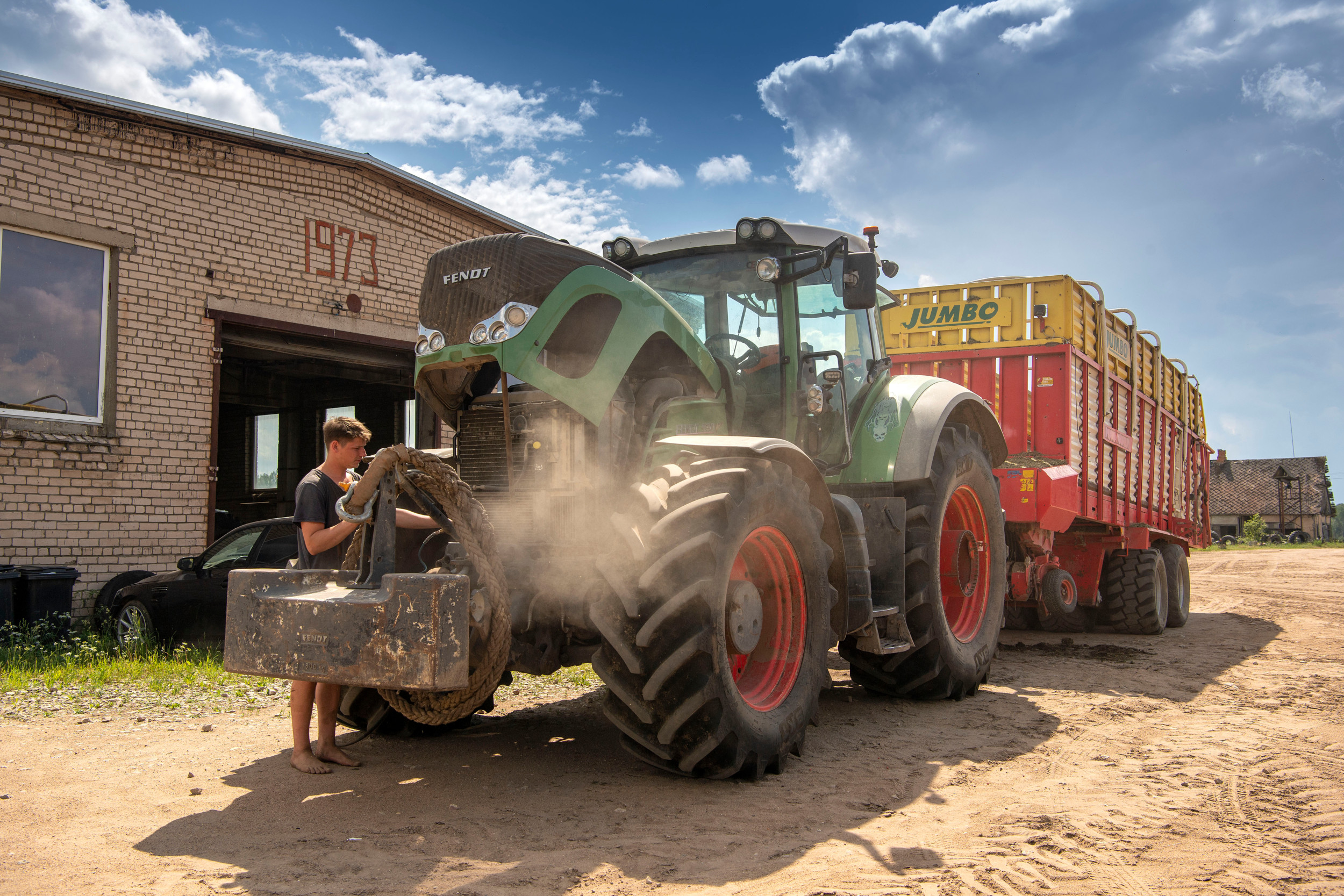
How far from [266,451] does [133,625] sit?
10.4 meters

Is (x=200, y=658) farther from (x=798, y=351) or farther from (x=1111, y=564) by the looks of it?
(x=1111, y=564)

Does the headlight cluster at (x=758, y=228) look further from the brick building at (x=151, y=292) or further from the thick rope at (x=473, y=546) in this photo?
the brick building at (x=151, y=292)

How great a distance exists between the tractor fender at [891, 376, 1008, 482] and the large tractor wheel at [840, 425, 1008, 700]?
19cm

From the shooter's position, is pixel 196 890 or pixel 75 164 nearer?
pixel 196 890

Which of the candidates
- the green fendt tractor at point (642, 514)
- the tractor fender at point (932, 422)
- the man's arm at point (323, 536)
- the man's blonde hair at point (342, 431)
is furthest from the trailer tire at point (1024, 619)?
the man's arm at point (323, 536)

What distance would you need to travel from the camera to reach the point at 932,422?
19.5 ft

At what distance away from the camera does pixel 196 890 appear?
2.88 metres

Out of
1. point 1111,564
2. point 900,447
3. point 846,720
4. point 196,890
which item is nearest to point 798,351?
point 900,447

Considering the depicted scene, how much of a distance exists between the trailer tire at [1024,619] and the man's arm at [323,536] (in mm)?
8293

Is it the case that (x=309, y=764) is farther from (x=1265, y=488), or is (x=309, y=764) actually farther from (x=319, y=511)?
(x=1265, y=488)

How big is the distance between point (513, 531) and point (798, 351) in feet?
7.43

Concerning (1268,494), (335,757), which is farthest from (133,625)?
(1268,494)

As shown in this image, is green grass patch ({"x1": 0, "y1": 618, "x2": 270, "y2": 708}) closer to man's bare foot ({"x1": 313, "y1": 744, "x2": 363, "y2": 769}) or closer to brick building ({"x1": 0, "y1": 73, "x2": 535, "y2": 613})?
brick building ({"x1": 0, "y1": 73, "x2": 535, "y2": 613})

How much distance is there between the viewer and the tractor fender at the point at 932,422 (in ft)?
18.8
